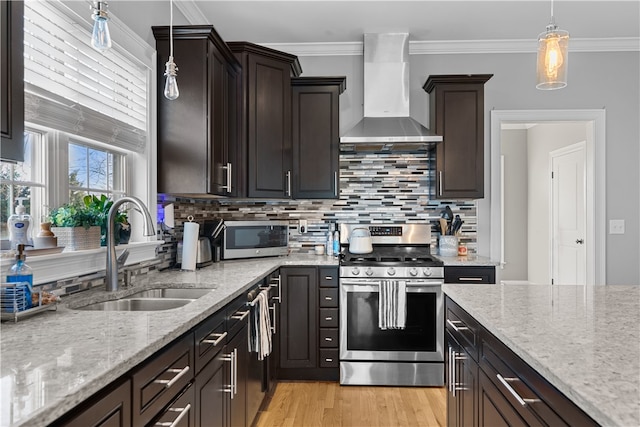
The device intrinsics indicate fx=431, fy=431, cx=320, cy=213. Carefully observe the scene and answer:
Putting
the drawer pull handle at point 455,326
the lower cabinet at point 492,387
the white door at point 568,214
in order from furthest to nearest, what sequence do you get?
the white door at point 568,214, the drawer pull handle at point 455,326, the lower cabinet at point 492,387

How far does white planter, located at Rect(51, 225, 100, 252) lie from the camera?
71.6 inches

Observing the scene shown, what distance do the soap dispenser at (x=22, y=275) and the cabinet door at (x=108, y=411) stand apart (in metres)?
0.61

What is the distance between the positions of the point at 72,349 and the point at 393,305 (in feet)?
7.95

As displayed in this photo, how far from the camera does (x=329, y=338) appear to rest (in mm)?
3342

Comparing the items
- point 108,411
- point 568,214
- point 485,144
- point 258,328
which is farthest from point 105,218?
point 568,214

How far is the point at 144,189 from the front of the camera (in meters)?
2.57

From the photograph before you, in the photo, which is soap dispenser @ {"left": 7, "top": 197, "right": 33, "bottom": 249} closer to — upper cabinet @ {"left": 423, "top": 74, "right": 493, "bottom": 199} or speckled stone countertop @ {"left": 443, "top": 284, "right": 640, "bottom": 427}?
speckled stone countertop @ {"left": 443, "top": 284, "right": 640, "bottom": 427}

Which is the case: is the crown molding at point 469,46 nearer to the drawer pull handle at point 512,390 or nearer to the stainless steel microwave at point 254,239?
the stainless steel microwave at point 254,239

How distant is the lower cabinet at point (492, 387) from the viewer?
3.32 feet

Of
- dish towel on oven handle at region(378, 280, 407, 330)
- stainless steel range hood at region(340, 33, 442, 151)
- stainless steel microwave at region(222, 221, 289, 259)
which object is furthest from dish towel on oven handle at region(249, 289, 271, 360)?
stainless steel range hood at region(340, 33, 442, 151)

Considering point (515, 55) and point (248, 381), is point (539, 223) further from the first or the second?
point (248, 381)

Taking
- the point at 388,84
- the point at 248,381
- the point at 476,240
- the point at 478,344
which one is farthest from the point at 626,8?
the point at 248,381

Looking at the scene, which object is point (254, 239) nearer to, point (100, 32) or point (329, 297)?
point (329, 297)

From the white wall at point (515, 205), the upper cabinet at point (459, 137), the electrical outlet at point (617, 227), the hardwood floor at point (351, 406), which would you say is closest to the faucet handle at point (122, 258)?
the hardwood floor at point (351, 406)
